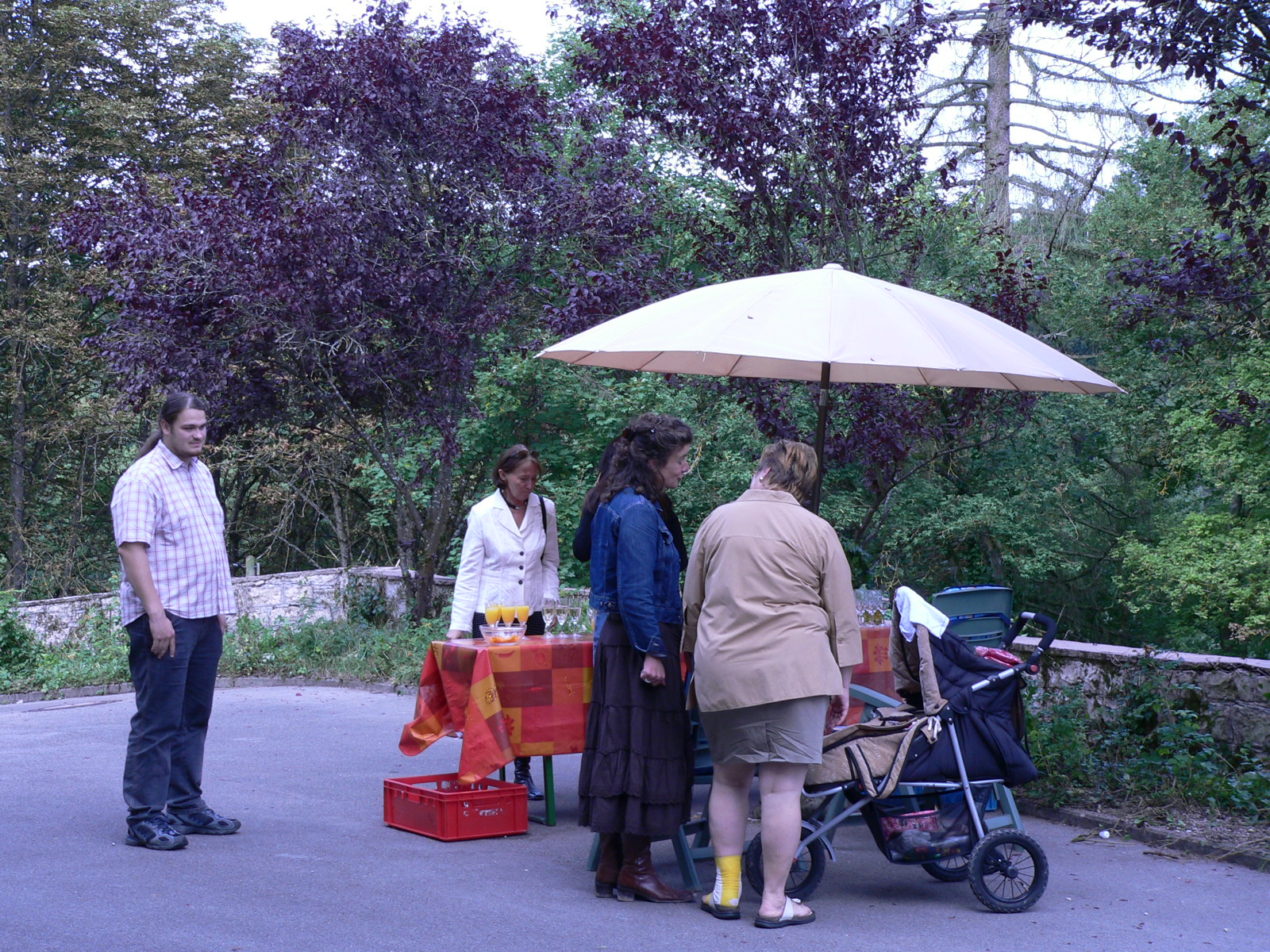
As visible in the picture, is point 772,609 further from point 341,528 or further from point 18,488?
point 18,488

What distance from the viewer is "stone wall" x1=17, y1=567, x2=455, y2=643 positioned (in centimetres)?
1388

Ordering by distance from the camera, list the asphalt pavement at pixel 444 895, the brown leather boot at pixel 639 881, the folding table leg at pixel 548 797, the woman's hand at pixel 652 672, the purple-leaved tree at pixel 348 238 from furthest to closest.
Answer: the purple-leaved tree at pixel 348 238
the folding table leg at pixel 548 797
the brown leather boot at pixel 639 881
the woman's hand at pixel 652 672
the asphalt pavement at pixel 444 895

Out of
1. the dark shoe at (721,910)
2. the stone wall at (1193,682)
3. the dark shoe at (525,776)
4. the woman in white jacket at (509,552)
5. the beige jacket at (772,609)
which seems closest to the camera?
the beige jacket at (772,609)

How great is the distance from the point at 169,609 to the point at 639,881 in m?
2.33

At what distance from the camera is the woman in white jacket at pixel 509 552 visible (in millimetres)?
6797

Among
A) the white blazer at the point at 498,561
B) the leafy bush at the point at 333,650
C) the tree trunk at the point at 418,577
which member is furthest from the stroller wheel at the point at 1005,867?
the tree trunk at the point at 418,577

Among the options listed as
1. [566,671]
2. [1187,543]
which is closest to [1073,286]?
[1187,543]

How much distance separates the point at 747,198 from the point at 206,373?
5.17 metres

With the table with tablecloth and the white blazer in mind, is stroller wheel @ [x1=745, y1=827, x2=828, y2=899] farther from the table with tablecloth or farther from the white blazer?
the white blazer

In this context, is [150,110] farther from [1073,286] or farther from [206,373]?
[1073,286]

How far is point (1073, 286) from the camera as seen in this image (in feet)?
64.4

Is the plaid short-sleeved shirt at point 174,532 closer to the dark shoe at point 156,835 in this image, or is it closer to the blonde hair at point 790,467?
the dark shoe at point 156,835

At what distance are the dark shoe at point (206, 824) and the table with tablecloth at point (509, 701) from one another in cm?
87

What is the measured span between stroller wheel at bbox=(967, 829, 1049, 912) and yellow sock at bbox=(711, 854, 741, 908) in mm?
887
